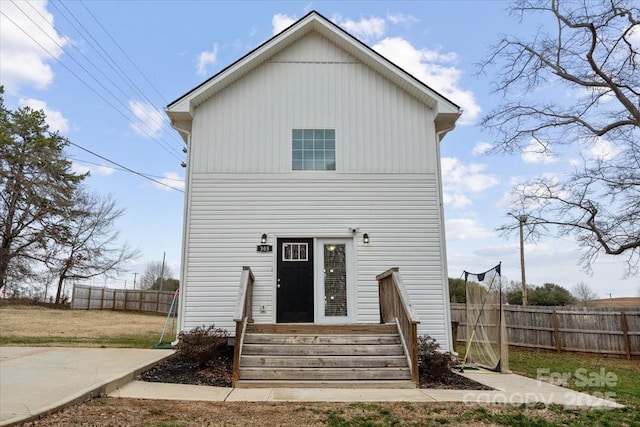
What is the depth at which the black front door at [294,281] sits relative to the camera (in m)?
9.14

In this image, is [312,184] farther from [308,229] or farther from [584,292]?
[584,292]

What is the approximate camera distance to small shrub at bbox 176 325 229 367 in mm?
7375

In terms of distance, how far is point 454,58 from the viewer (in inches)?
563

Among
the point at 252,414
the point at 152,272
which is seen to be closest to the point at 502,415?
the point at 252,414

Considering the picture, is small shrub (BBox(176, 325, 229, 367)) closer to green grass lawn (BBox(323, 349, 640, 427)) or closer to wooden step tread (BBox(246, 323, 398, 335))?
wooden step tread (BBox(246, 323, 398, 335))

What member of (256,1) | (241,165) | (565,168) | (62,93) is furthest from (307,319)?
(62,93)

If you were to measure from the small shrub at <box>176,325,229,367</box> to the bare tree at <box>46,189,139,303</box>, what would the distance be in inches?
796

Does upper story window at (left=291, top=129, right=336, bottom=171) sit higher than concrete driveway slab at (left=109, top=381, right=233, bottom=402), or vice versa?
upper story window at (left=291, top=129, right=336, bottom=171)

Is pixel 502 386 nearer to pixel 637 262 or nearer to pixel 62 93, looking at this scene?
pixel 637 262

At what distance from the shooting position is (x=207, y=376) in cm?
686

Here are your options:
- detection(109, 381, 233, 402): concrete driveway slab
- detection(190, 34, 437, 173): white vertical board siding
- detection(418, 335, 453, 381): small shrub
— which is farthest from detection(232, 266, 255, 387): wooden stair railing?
detection(418, 335, 453, 381): small shrub

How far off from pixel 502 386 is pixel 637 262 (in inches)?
410

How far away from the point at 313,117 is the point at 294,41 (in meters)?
2.07

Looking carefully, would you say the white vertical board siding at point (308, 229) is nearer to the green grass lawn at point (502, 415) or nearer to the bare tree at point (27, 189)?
the green grass lawn at point (502, 415)
